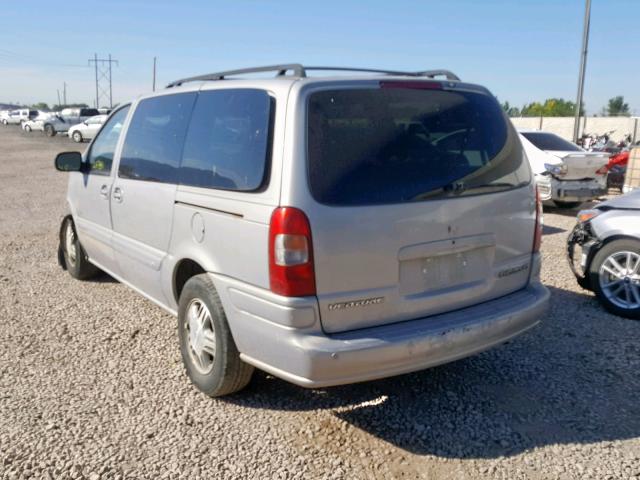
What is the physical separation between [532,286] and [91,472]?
2.80 metres

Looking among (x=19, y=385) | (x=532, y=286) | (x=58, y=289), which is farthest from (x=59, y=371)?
(x=532, y=286)

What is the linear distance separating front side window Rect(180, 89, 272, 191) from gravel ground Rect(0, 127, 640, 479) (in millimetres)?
1365

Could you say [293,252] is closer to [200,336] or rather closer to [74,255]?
[200,336]

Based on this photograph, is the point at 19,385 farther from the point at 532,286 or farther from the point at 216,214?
the point at 532,286

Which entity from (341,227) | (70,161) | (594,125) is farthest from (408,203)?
(594,125)

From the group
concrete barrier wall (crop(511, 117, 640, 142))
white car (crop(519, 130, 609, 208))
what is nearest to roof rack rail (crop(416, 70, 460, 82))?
white car (crop(519, 130, 609, 208))

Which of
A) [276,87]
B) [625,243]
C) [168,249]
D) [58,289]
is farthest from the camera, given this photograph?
[58,289]

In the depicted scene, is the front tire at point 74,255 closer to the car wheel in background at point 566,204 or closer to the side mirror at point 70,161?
the side mirror at point 70,161

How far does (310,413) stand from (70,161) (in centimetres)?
340

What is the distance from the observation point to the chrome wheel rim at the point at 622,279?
5277 mm

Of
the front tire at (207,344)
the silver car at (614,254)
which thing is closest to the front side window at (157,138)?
the front tire at (207,344)

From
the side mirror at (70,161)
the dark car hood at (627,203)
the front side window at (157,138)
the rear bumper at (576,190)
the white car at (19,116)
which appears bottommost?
the rear bumper at (576,190)

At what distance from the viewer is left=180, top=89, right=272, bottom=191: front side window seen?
3215 mm

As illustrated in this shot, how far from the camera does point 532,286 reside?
3895 millimetres
